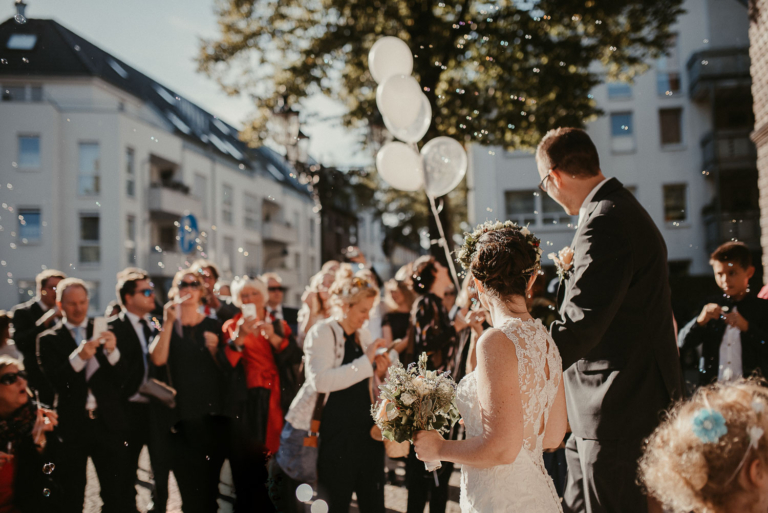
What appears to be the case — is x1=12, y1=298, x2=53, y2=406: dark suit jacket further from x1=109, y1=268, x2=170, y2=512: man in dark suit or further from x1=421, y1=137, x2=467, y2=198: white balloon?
x1=421, y1=137, x2=467, y2=198: white balloon

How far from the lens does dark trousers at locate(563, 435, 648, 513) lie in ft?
7.93

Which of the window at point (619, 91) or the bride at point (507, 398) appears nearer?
the bride at point (507, 398)

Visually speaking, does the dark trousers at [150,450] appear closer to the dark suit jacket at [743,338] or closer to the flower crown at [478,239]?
the flower crown at [478,239]

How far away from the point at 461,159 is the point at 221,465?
3.48 metres

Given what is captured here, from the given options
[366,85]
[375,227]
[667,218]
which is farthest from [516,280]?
[375,227]

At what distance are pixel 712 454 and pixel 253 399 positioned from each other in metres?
3.72

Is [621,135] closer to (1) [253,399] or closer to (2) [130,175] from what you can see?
(2) [130,175]

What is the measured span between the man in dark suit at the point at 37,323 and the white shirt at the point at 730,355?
5127 millimetres

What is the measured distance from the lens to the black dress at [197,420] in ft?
14.6

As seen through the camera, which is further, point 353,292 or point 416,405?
point 353,292

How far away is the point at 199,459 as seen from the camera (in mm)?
4539

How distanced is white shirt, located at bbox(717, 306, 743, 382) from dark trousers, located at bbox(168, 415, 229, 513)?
3.85 m

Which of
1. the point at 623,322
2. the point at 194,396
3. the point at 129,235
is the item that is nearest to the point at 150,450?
the point at 194,396

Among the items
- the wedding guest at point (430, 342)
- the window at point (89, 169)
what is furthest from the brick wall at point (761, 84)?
the window at point (89, 169)
